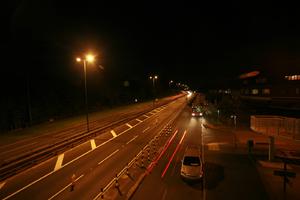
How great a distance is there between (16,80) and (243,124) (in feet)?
124

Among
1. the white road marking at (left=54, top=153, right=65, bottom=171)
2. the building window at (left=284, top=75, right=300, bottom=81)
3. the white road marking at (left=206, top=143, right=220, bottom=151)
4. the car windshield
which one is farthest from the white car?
the building window at (left=284, top=75, right=300, bottom=81)

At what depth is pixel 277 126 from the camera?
2625 centimetres

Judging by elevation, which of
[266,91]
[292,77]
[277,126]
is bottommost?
[277,126]

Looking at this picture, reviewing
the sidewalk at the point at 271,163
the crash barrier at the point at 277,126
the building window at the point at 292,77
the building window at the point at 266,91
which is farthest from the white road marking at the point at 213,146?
the building window at the point at 266,91

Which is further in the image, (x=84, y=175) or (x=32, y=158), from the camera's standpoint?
(x=32, y=158)

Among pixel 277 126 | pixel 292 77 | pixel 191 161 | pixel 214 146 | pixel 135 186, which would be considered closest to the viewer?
pixel 135 186

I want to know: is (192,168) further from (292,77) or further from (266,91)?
(266,91)

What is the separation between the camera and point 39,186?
13.5 meters

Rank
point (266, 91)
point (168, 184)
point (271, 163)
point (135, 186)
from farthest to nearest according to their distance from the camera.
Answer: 1. point (266, 91)
2. point (271, 163)
3. point (168, 184)
4. point (135, 186)

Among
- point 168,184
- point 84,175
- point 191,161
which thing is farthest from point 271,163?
point 84,175

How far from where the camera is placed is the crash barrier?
24.3m

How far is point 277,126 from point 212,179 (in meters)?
16.4

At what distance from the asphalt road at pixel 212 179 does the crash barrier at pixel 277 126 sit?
750cm

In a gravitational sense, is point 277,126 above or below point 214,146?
above
